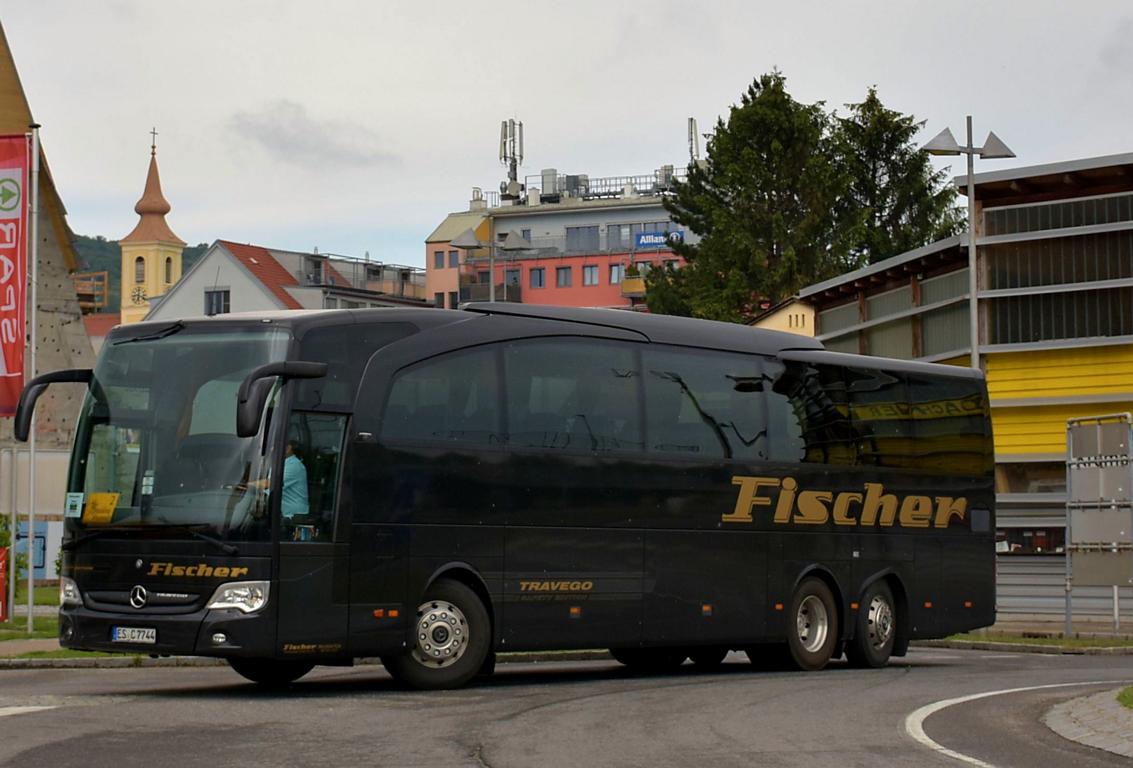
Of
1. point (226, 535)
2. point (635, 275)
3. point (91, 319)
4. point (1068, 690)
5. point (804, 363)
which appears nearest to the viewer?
point (226, 535)

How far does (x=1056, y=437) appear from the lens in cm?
3831

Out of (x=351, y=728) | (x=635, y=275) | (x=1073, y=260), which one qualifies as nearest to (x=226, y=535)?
(x=351, y=728)

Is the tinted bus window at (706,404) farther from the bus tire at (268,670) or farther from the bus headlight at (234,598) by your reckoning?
the bus headlight at (234,598)

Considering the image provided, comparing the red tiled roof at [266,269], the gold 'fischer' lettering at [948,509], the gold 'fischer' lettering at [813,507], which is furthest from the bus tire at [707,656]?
the red tiled roof at [266,269]

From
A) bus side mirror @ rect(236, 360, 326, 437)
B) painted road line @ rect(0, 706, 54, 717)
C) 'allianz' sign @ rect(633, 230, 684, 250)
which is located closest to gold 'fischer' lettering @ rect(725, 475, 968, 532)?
bus side mirror @ rect(236, 360, 326, 437)

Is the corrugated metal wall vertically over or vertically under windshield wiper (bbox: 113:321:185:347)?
under

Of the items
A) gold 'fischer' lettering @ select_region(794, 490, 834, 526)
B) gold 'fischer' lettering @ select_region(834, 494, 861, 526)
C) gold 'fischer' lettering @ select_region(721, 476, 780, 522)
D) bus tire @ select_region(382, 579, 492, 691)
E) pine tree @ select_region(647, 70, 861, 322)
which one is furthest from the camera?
pine tree @ select_region(647, 70, 861, 322)

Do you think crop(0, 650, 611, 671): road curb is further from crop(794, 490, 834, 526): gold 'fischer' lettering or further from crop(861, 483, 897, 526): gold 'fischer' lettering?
crop(861, 483, 897, 526): gold 'fischer' lettering

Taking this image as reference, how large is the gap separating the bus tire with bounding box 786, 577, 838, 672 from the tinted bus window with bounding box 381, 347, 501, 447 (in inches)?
212

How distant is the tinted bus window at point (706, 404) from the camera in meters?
19.8

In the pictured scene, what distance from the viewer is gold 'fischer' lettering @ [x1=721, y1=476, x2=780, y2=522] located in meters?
20.7

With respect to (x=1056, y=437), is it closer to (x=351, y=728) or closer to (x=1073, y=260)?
(x=1073, y=260)

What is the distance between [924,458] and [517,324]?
7641 millimetres

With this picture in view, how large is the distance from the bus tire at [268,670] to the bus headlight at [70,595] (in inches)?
67.7
